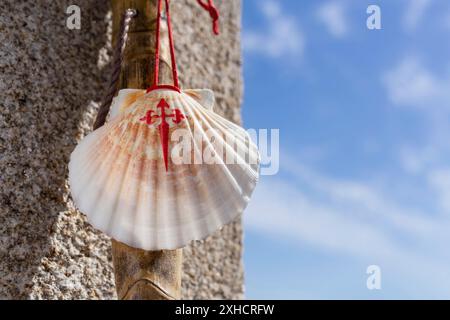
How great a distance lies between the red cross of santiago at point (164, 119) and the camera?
1.23m

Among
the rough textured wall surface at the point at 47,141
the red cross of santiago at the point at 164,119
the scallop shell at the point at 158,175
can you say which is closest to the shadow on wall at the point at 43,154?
the rough textured wall surface at the point at 47,141

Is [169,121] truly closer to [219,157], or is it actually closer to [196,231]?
[219,157]

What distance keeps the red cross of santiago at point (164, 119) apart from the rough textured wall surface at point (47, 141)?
306mm

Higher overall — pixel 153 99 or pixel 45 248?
pixel 153 99

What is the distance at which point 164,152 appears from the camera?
4.01 ft

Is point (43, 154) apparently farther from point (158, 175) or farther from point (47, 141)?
point (158, 175)

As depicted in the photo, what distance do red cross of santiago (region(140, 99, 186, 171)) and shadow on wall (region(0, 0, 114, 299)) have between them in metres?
0.30

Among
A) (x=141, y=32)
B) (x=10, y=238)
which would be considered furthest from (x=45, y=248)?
(x=141, y=32)

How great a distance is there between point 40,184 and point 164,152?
1.10ft

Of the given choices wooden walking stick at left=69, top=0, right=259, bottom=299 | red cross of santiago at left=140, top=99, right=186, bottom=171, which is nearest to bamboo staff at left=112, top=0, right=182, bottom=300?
wooden walking stick at left=69, top=0, right=259, bottom=299

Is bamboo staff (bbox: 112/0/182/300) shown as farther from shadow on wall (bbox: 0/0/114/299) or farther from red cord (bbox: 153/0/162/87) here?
shadow on wall (bbox: 0/0/114/299)

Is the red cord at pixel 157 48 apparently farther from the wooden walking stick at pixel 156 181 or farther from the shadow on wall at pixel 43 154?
the shadow on wall at pixel 43 154
